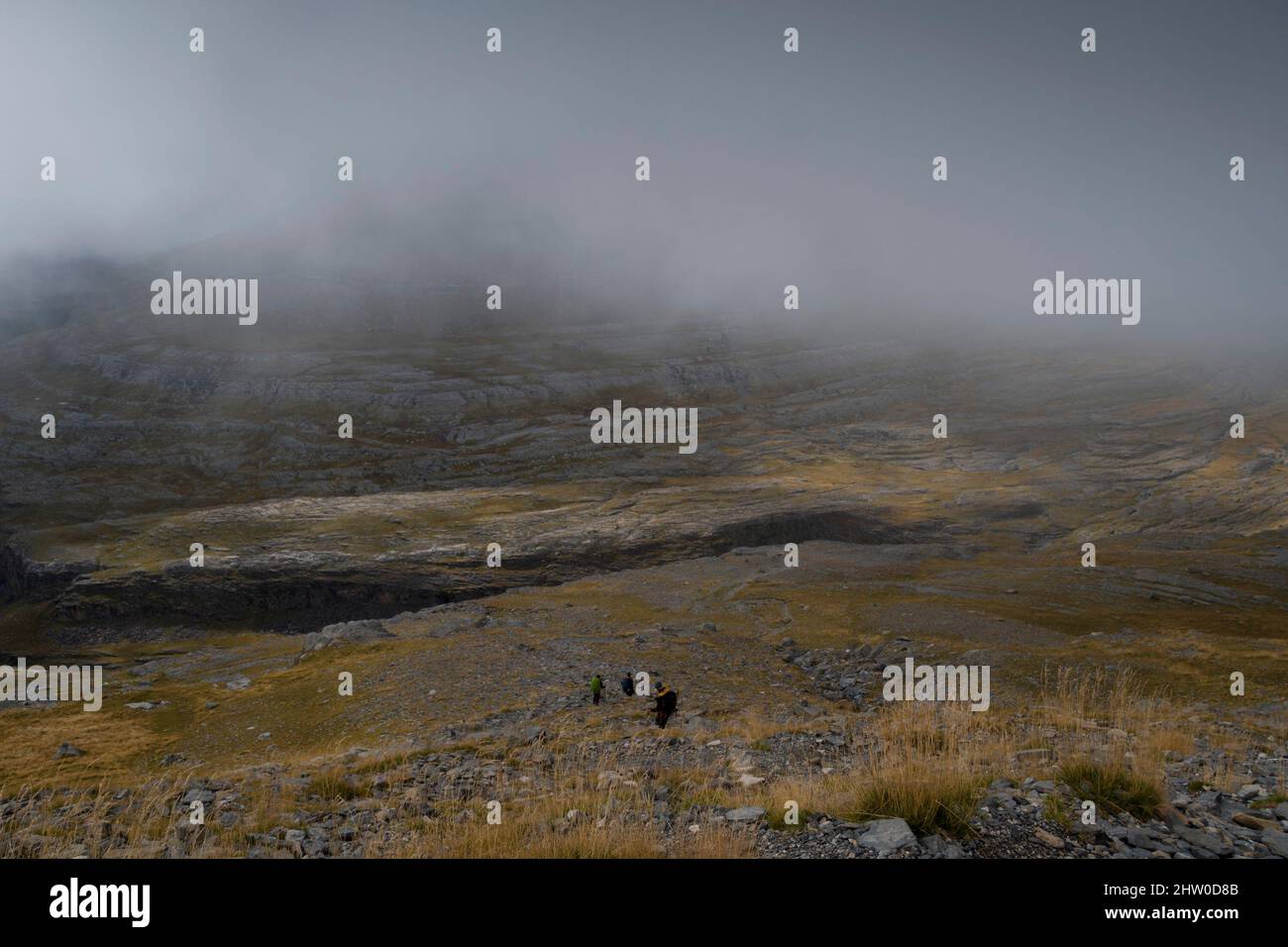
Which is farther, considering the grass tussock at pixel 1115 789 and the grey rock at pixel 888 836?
the grass tussock at pixel 1115 789

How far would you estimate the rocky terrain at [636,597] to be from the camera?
371 inches

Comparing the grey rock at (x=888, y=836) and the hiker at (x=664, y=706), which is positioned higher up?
the grey rock at (x=888, y=836)

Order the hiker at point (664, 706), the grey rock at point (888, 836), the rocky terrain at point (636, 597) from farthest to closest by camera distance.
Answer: the hiker at point (664, 706) < the rocky terrain at point (636, 597) < the grey rock at point (888, 836)

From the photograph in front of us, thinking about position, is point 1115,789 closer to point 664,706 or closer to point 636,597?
point 664,706

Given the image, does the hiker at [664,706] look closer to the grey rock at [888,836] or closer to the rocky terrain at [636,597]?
the rocky terrain at [636,597]

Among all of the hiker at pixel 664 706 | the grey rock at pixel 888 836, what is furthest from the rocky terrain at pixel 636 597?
the hiker at pixel 664 706

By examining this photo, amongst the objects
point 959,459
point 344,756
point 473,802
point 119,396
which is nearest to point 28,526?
point 119,396

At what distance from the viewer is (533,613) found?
51688 millimetres

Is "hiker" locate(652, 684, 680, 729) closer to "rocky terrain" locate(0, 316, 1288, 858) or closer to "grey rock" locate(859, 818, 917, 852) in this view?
"rocky terrain" locate(0, 316, 1288, 858)

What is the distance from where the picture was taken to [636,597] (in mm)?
57719
